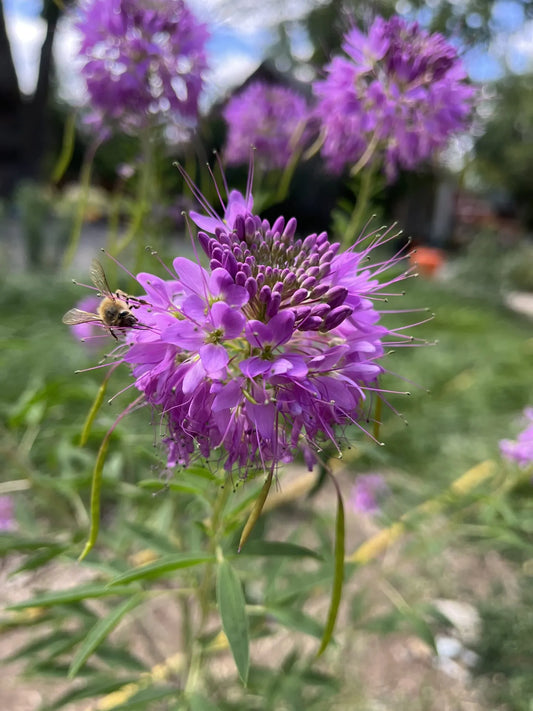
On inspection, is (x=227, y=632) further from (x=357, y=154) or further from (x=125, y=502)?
(x=357, y=154)

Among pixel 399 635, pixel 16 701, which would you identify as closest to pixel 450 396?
pixel 399 635

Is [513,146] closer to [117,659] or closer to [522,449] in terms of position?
[522,449]

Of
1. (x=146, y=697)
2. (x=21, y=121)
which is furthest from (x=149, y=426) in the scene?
(x=21, y=121)

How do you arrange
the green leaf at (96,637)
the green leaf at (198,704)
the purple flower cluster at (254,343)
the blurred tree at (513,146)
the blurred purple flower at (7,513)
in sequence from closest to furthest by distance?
the purple flower cluster at (254,343) < the green leaf at (96,637) < the green leaf at (198,704) < the blurred purple flower at (7,513) < the blurred tree at (513,146)

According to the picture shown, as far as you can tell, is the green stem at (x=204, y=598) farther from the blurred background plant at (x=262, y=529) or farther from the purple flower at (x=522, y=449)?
the purple flower at (x=522, y=449)

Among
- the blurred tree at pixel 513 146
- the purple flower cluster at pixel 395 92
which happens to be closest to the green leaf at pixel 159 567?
the purple flower cluster at pixel 395 92

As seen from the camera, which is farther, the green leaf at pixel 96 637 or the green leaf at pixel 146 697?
the green leaf at pixel 146 697
